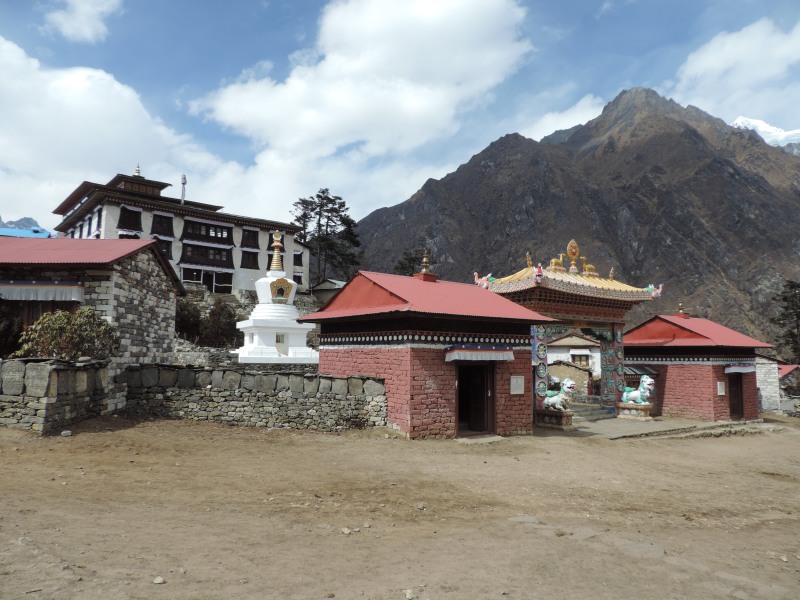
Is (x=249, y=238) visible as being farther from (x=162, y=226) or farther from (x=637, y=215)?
(x=637, y=215)

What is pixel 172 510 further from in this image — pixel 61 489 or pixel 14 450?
pixel 14 450

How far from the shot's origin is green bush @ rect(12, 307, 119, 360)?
13.5 m

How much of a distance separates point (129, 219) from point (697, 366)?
41.5 metres

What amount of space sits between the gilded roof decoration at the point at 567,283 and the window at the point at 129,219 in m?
33.9

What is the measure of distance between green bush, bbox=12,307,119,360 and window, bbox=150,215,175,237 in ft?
110

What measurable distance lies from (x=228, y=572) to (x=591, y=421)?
20.0 m

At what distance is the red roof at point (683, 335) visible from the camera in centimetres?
2466

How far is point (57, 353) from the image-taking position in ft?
44.5

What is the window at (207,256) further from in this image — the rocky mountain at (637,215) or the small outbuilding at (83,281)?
the rocky mountain at (637,215)

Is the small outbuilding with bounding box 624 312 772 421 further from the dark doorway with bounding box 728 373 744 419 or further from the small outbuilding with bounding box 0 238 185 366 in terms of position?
the small outbuilding with bounding box 0 238 185 366

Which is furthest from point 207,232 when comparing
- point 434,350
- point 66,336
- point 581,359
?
point 434,350

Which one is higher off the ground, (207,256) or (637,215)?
(637,215)

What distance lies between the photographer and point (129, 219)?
43.6 m

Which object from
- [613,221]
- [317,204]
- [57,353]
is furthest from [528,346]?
[613,221]
